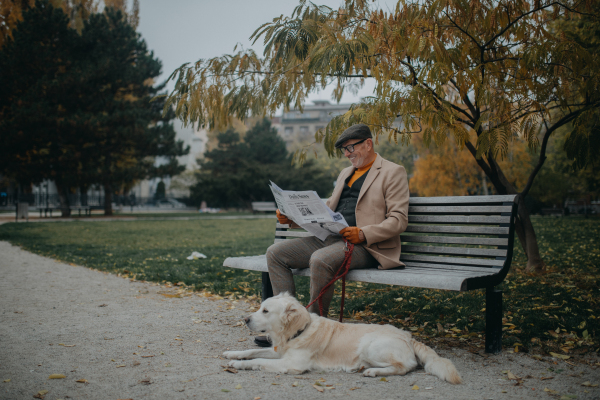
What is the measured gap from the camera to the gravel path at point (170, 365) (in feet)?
9.34

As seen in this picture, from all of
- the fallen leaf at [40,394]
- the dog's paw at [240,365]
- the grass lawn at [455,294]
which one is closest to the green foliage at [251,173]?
the grass lawn at [455,294]

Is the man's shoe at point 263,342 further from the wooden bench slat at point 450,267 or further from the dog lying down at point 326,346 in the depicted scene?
the wooden bench slat at point 450,267

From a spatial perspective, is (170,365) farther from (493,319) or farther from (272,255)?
(493,319)

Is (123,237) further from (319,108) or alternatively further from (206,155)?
(319,108)

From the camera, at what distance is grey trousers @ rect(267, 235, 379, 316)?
12.3 feet

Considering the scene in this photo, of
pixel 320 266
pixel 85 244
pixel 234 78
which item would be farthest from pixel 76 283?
pixel 85 244

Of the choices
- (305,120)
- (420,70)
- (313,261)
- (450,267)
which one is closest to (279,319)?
(313,261)

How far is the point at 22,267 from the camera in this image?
8.09 m

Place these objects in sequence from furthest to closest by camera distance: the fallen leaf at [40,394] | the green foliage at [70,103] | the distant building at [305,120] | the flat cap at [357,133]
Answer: the distant building at [305,120] < the green foliage at [70,103] < the flat cap at [357,133] < the fallen leaf at [40,394]

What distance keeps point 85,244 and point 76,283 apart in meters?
5.37

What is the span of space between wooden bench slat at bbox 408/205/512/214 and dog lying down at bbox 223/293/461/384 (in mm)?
1379

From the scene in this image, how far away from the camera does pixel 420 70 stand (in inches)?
196

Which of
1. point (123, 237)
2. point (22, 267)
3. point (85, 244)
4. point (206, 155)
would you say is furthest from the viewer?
point (206, 155)

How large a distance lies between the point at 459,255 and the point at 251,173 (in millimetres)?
34569
